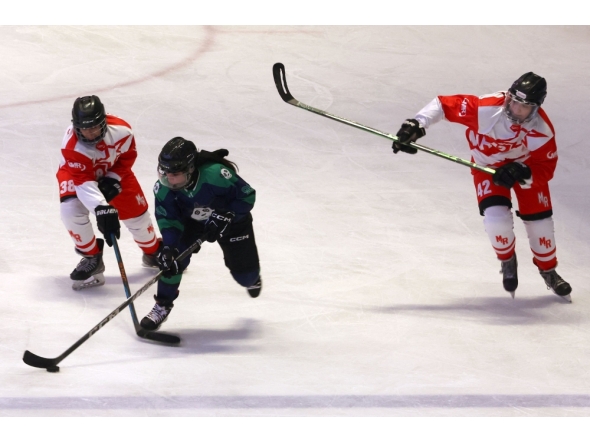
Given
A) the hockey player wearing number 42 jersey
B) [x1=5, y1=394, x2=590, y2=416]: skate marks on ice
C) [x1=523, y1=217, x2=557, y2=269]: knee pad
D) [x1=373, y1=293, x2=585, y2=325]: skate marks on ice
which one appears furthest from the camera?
[x1=523, y1=217, x2=557, y2=269]: knee pad

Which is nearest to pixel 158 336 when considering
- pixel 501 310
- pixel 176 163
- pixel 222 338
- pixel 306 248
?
pixel 222 338

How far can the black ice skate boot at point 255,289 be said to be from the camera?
4391 millimetres

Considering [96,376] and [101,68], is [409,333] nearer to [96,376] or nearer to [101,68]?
[96,376]

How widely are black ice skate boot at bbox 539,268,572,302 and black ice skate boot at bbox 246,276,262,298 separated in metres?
1.42

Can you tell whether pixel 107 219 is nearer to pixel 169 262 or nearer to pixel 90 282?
pixel 169 262

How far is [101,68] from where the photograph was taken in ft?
24.5

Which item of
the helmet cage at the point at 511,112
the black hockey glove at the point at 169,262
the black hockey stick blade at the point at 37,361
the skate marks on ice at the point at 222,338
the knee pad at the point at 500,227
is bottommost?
the skate marks on ice at the point at 222,338

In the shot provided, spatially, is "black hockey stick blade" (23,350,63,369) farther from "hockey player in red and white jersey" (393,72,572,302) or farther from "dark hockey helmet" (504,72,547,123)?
"dark hockey helmet" (504,72,547,123)

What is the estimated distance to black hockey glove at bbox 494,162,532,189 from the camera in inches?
168

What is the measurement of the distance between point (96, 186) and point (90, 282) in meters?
0.57

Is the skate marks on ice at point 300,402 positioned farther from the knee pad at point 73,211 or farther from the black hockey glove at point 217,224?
the knee pad at point 73,211

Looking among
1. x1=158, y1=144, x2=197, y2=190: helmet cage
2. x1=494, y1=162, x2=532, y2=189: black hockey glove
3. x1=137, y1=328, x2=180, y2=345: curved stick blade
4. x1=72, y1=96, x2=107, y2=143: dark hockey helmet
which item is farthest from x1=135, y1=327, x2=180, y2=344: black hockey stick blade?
x1=494, y1=162, x2=532, y2=189: black hockey glove

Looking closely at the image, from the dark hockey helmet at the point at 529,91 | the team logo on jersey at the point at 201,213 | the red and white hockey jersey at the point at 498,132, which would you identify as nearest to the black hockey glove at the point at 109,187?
the team logo on jersey at the point at 201,213

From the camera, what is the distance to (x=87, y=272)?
4609mm
